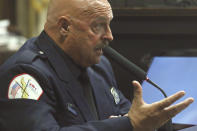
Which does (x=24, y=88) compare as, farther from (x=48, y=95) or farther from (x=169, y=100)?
(x=169, y=100)

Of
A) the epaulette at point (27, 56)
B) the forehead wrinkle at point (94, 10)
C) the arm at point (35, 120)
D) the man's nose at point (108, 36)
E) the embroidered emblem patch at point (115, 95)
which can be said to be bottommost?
the embroidered emblem patch at point (115, 95)

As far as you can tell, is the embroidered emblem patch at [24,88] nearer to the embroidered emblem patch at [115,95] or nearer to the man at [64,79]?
the man at [64,79]

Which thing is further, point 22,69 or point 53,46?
point 53,46

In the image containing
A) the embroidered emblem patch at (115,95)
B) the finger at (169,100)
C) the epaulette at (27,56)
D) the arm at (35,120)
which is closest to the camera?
the finger at (169,100)

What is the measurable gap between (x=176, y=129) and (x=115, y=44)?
62cm

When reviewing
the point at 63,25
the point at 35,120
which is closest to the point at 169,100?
the point at 35,120

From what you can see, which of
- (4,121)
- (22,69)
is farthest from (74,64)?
(4,121)

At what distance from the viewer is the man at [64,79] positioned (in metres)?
1.57

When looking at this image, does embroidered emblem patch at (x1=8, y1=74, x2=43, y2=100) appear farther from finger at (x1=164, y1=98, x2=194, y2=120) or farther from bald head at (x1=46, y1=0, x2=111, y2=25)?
finger at (x1=164, y1=98, x2=194, y2=120)

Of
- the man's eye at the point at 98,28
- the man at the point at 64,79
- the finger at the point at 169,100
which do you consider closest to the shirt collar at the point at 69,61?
the man at the point at 64,79

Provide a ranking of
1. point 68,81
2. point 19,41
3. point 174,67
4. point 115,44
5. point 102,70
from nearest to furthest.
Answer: point 68,81 → point 174,67 → point 102,70 → point 115,44 → point 19,41

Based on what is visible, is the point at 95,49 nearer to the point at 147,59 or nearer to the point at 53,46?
the point at 53,46

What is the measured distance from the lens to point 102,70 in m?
2.02

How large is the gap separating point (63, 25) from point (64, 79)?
19 cm
